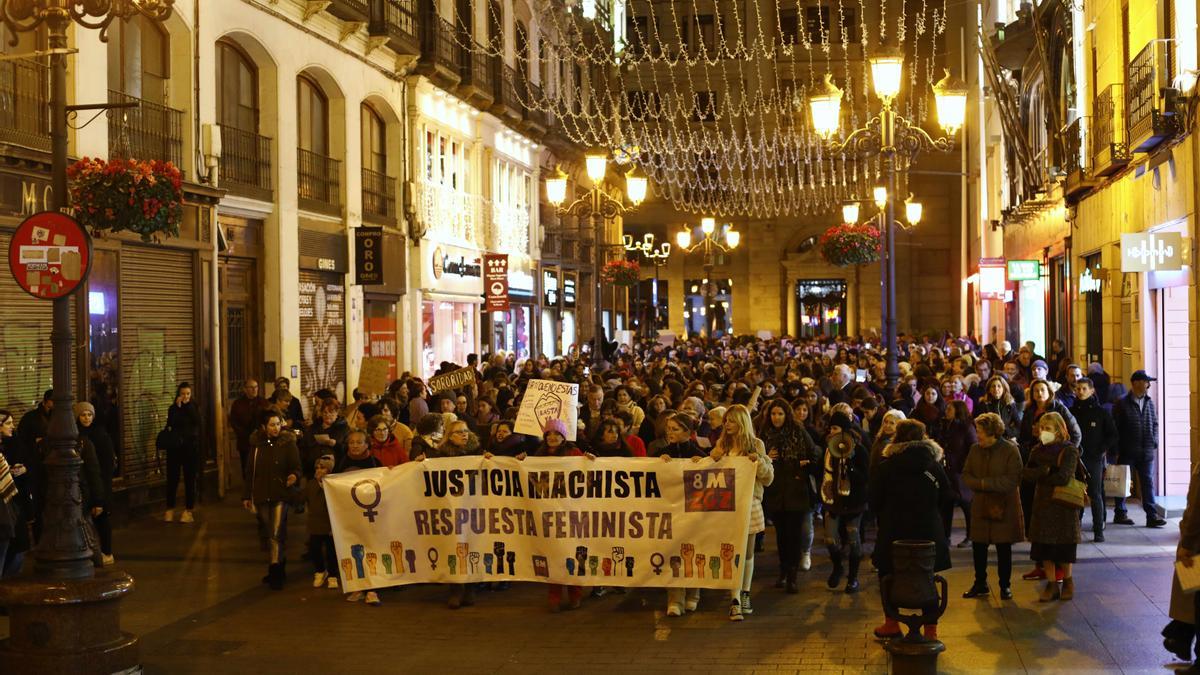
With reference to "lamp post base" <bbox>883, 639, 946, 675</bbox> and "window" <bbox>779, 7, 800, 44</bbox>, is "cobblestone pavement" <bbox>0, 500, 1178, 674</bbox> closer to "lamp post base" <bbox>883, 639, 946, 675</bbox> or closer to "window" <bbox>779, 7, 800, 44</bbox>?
"lamp post base" <bbox>883, 639, 946, 675</bbox>

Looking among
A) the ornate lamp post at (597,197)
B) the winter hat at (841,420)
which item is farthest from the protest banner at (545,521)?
the ornate lamp post at (597,197)

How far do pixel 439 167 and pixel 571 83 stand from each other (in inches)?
568

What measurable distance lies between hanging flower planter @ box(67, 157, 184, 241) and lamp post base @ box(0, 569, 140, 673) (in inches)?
267

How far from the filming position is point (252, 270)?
2297cm

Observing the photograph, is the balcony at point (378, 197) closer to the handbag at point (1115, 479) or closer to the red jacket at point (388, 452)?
the red jacket at point (388, 452)

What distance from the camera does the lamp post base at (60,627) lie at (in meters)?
9.10

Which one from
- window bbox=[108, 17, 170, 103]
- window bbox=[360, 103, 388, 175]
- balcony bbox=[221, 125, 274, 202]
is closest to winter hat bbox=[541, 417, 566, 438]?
window bbox=[108, 17, 170, 103]

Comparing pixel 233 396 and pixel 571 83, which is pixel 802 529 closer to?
pixel 233 396

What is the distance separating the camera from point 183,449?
17.8m

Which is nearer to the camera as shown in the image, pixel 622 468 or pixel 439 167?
pixel 622 468

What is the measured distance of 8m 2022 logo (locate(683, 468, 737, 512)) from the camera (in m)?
12.0

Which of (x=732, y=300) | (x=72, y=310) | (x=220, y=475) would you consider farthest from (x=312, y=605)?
(x=732, y=300)

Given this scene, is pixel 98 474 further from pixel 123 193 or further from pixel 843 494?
pixel 843 494

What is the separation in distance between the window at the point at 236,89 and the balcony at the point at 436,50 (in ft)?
21.7
